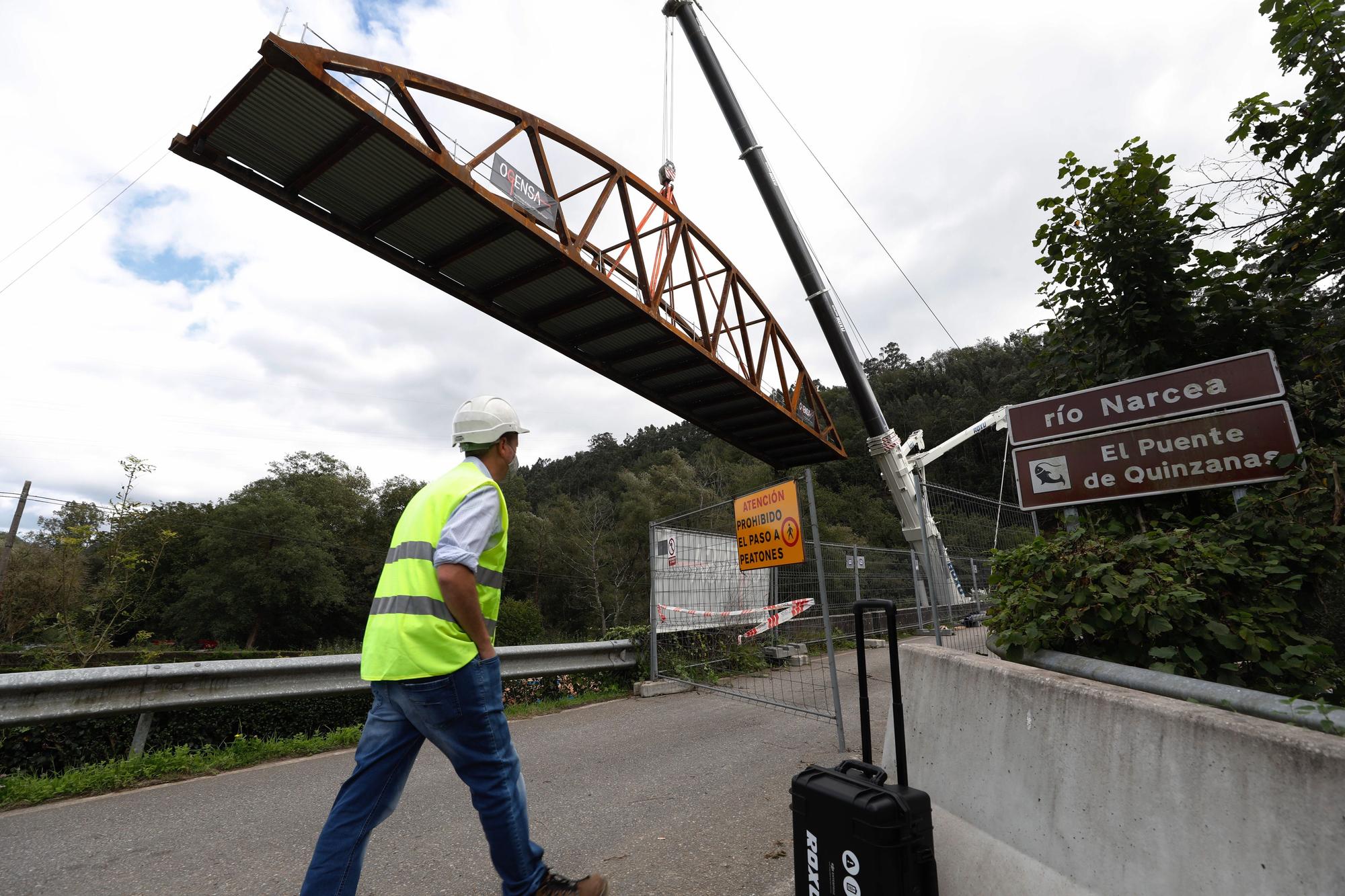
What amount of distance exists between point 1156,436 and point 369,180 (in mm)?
10926

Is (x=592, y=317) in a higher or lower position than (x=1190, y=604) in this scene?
higher

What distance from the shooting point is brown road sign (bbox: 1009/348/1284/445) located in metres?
2.93

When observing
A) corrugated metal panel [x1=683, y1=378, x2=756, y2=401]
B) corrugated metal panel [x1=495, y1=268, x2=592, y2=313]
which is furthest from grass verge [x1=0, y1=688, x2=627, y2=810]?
corrugated metal panel [x1=683, y1=378, x2=756, y2=401]

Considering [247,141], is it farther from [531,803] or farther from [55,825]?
[531,803]

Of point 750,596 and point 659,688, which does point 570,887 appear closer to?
point 659,688

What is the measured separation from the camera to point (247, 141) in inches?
361

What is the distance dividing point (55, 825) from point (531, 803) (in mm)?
2360

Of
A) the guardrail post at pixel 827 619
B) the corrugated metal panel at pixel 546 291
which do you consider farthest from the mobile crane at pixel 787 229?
the guardrail post at pixel 827 619

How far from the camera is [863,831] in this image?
67.5 inches

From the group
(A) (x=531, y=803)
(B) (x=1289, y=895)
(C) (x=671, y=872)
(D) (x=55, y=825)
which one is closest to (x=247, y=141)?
(D) (x=55, y=825)

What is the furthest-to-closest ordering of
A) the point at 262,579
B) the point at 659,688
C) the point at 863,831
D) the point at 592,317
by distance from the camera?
1. the point at 262,579
2. the point at 592,317
3. the point at 659,688
4. the point at 863,831

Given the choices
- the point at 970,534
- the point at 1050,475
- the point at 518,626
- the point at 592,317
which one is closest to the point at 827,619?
the point at 1050,475

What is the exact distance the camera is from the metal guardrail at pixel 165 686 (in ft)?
11.9

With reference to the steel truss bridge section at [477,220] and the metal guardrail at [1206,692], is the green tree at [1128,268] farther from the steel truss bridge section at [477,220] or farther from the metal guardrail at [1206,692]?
the steel truss bridge section at [477,220]
